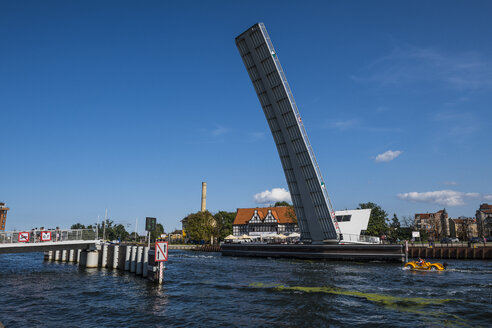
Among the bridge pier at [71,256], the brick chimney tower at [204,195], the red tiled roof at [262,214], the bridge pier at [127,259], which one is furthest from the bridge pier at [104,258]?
the brick chimney tower at [204,195]

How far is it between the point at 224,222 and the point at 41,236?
260ft

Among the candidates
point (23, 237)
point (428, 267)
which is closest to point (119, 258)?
point (23, 237)

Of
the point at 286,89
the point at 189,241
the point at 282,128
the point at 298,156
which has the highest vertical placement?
the point at 286,89

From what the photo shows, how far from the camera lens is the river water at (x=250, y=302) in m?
12.2

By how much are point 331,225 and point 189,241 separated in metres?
70.4

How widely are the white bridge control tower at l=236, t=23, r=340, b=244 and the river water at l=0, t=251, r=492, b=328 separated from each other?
16.2 meters

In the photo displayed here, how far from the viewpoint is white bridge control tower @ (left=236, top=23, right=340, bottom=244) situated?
3566cm

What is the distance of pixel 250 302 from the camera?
15398 mm

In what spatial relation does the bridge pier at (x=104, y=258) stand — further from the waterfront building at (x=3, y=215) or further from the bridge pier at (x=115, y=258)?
the waterfront building at (x=3, y=215)

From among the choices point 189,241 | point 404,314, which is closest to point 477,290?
point 404,314

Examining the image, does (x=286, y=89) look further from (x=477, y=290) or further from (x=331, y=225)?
(x=477, y=290)

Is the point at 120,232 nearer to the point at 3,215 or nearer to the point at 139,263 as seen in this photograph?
the point at 3,215

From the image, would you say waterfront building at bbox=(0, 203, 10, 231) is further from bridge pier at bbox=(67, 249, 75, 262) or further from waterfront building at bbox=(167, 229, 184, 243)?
bridge pier at bbox=(67, 249, 75, 262)

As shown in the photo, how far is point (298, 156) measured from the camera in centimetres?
3831
